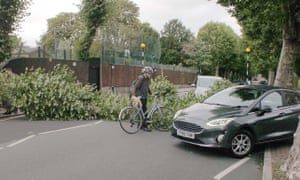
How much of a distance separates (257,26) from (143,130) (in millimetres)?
13143

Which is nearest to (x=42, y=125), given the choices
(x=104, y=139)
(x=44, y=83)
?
(x=44, y=83)

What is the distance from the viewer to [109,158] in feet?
20.5

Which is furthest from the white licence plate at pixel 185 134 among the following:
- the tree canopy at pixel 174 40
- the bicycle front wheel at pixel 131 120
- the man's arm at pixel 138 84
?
the tree canopy at pixel 174 40

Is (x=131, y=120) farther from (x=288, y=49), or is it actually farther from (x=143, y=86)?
(x=288, y=49)

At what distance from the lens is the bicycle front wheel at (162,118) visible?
9164 millimetres

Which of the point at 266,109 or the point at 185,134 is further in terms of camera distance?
the point at 266,109

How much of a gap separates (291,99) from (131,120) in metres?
4.20

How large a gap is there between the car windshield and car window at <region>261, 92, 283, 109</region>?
0.20 meters

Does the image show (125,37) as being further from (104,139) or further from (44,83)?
(104,139)

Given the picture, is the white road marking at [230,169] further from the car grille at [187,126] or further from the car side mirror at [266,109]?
the car side mirror at [266,109]

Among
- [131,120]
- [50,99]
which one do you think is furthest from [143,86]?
[50,99]

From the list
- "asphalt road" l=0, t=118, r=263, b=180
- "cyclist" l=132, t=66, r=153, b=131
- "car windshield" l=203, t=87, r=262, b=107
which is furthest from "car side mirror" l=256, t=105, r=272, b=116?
"cyclist" l=132, t=66, r=153, b=131

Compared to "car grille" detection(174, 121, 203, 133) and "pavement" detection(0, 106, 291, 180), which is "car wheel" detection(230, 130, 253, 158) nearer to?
"pavement" detection(0, 106, 291, 180)

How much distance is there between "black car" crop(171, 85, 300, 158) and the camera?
6.47 meters
